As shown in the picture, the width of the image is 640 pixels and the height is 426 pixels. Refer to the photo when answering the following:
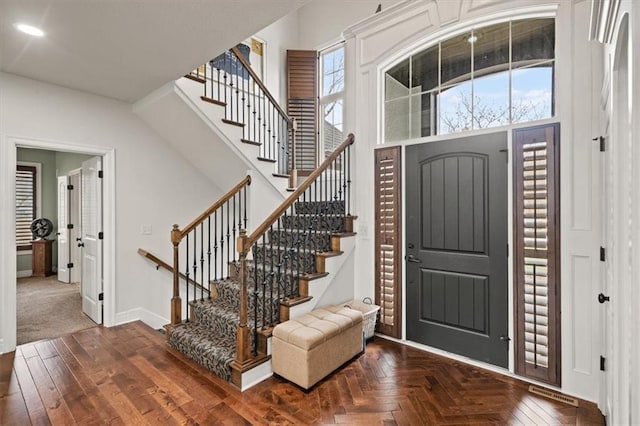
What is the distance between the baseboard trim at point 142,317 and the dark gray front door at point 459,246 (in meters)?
3.17

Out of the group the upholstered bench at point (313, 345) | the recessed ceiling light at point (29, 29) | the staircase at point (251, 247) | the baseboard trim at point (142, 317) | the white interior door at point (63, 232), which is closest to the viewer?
the recessed ceiling light at point (29, 29)

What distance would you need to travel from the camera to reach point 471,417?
214 cm

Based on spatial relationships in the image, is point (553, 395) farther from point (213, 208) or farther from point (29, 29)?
point (29, 29)

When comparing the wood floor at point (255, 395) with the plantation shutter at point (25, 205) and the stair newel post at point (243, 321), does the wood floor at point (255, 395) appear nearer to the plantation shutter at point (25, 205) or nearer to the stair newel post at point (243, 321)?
the stair newel post at point (243, 321)

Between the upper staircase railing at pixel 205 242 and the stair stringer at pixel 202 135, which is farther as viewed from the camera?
the stair stringer at pixel 202 135

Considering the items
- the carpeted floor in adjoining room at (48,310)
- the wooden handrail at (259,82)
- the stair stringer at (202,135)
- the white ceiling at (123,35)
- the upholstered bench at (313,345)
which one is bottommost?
the carpeted floor in adjoining room at (48,310)

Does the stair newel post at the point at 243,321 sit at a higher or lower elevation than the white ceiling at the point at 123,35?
lower

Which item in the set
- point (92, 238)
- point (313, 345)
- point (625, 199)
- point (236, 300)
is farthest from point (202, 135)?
point (625, 199)

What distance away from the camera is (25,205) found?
6.58 m

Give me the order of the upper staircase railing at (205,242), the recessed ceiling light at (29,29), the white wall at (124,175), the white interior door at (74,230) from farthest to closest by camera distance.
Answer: the white interior door at (74,230) → the upper staircase railing at (205,242) → the white wall at (124,175) → the recessed ceiling light at (29,29)

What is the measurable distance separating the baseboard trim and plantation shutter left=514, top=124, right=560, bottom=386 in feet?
13.3

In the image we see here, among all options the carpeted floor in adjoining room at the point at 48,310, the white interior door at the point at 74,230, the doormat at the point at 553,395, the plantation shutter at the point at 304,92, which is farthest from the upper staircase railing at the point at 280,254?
the white interior door at the point at 74,230

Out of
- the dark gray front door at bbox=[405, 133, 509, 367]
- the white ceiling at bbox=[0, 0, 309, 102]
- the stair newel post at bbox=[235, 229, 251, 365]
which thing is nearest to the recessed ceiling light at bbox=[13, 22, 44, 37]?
the white ceiling at bbox=[0, 0, 309, 102]

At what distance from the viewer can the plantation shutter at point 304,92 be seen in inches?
208
